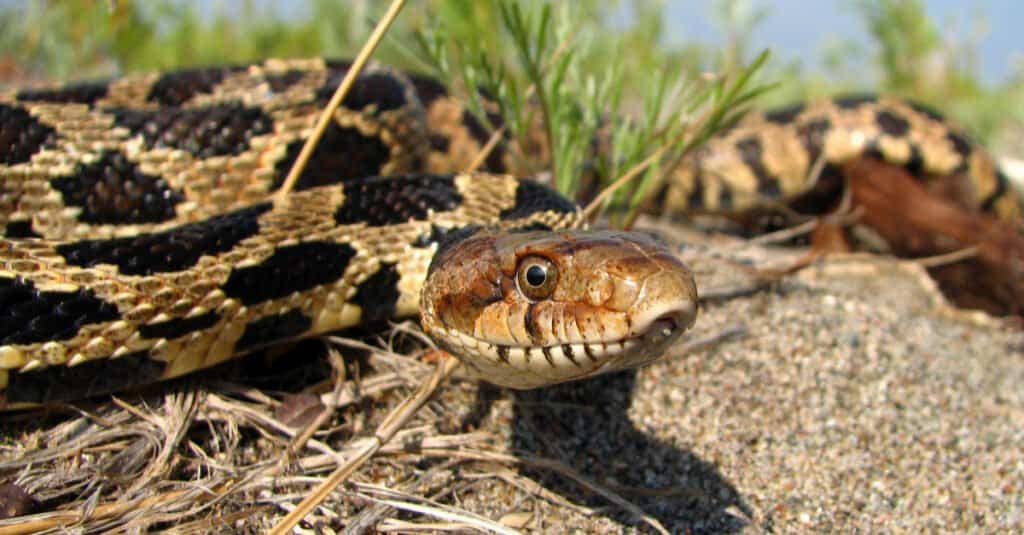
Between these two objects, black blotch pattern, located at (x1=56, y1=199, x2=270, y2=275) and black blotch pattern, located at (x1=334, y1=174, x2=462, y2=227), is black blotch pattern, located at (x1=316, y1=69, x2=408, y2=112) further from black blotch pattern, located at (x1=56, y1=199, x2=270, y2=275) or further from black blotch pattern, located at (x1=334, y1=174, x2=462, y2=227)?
black blotch pattern, located at (x1=56, y1=199, x2=270, y2=275)

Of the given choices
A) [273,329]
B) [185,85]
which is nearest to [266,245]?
[273,329]

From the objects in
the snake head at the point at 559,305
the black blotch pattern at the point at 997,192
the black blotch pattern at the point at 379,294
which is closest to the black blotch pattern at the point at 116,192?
the black blotch pattern at the point at 379,294

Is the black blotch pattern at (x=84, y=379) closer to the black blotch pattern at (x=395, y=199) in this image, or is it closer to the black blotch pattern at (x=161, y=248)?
the black blotch pattern at (x=161, y=248)

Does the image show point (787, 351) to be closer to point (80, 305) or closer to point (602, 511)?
point (602, 511)

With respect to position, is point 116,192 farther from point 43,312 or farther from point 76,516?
point 76,516

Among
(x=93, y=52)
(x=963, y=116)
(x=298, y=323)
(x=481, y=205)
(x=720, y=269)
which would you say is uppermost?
(x=93, y=52)

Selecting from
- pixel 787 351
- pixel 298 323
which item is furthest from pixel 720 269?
pixel 298 323

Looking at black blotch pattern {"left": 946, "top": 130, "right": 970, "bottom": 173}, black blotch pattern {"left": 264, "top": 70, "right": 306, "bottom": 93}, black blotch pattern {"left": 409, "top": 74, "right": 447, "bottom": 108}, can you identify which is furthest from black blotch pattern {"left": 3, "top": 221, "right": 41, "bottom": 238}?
black blotch pattern {"left": 946, "top": 130, "right": 970, "bottom": 173}
